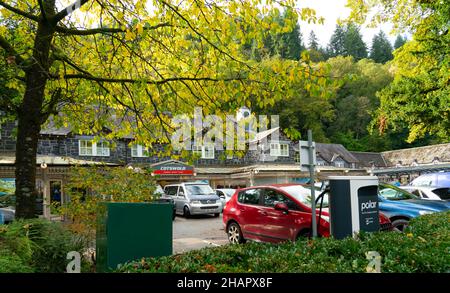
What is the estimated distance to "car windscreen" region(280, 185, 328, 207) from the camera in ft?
28.7

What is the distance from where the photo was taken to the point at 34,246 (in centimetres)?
400

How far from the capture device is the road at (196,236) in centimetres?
1142

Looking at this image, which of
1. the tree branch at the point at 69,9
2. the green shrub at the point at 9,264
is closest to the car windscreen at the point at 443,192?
the tree branch at the point at 69,9

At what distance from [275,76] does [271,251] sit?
335 cm

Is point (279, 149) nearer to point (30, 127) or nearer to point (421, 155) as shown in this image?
point (421, 155)

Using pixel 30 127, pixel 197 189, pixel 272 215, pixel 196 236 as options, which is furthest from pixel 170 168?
pixel 30 127

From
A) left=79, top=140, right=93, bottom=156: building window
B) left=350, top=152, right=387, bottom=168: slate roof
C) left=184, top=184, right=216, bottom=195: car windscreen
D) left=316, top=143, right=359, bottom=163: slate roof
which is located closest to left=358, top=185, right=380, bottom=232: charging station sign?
left=184, top=184, right=216, bottom=195: car windscreen

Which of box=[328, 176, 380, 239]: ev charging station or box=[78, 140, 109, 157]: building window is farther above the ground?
box=[78, 140, 109, 157]: building window

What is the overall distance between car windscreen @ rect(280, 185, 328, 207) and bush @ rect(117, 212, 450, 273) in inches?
190

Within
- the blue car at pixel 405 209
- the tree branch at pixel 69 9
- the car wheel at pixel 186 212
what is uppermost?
the tree branch at pixel 69 9

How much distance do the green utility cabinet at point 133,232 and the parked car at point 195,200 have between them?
15.4 metres

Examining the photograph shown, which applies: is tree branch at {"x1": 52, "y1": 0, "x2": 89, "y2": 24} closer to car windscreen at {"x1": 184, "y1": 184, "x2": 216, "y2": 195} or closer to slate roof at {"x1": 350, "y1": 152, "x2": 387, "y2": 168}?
car windscreen at {"x1": 184, "y1": 184, "x2": 216, "y2": 195}

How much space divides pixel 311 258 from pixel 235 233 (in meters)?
7.55

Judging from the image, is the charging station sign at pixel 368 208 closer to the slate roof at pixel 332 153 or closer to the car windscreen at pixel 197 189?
the car windscreen at pixel 197 189
